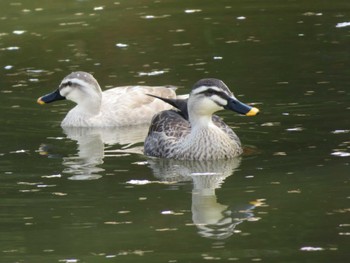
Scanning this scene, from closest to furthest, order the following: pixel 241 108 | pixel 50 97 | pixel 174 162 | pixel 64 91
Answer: pixel 241 108
pixel 174 162
pixel 50 97
pixel 64 91

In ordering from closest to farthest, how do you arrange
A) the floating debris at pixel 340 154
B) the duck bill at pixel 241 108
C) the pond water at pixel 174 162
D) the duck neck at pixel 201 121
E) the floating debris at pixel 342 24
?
1. the pond water at pixel 174 162
2. the floating debris at pixel 340 154
3. the duck bill at pixel 241 108
4. the duck neck at pixel 201 121
5. the floating debris at pixel 342 24

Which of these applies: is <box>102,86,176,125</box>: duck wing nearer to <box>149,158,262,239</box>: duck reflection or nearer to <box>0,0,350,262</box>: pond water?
<box>0,0,350,262</box>: pond water

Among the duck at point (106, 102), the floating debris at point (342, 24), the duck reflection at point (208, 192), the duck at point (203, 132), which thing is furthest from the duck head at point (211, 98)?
the floating debris at point (342, 24)

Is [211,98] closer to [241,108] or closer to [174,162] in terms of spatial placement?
[241,108]

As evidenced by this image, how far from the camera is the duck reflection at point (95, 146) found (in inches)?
596

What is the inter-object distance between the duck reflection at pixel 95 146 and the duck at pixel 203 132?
0.50 meters

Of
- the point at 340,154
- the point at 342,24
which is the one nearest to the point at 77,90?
the point at 340,154

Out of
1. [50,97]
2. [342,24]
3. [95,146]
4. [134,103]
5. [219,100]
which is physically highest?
[342,24]

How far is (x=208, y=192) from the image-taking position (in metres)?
13.5

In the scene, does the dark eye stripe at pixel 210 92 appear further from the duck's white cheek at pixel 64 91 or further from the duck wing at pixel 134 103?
the duck's white cheek at pixel 64 91

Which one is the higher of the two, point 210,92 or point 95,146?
point 210,92

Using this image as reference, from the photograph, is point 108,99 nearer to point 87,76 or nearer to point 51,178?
point 87,76

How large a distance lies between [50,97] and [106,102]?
A: 0.92 metres

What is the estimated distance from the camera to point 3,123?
18.1 meters
